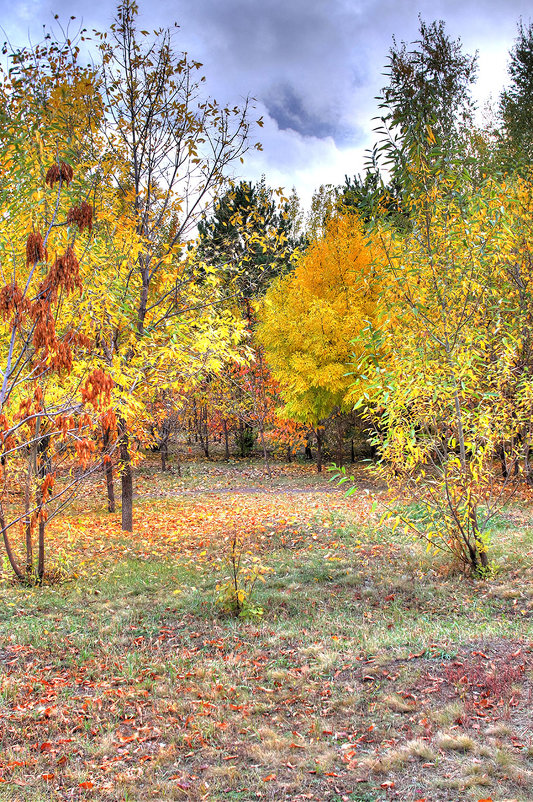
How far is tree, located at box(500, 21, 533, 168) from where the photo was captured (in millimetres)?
16000

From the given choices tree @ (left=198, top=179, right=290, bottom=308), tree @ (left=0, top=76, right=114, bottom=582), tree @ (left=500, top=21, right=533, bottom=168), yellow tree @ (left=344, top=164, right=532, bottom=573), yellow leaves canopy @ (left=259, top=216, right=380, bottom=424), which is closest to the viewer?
tree @ (left=0, top=76, right=114, bottom=582)

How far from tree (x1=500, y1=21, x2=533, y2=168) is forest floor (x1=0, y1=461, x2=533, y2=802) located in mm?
14118

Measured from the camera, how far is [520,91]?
1719 cm

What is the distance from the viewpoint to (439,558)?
263 inches

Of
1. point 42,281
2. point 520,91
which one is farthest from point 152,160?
point 520,91

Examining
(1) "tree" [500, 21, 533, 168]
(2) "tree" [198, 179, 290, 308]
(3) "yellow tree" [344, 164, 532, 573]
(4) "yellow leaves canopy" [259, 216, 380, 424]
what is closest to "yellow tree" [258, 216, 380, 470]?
(4) "yellow leaves canopy" [259, 216, 380, 424]

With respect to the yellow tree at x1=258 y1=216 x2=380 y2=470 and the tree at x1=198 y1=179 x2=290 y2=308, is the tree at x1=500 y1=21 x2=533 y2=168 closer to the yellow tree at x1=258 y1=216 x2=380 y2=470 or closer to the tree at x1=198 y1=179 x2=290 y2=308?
the yellow tree at x1=258 y1=216 x2=380 y2=470

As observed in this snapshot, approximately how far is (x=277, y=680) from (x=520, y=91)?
20178 mm

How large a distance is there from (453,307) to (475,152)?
51.2 ft

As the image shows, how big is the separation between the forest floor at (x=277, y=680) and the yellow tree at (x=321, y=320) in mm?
7863

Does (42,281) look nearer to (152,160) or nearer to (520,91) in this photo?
(152,160)

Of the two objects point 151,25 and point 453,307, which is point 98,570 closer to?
point 453,307

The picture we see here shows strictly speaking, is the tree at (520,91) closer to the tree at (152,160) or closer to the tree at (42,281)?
the tree at (152,160)

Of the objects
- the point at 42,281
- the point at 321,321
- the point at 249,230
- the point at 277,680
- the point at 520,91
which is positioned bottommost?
the point at 277,680
